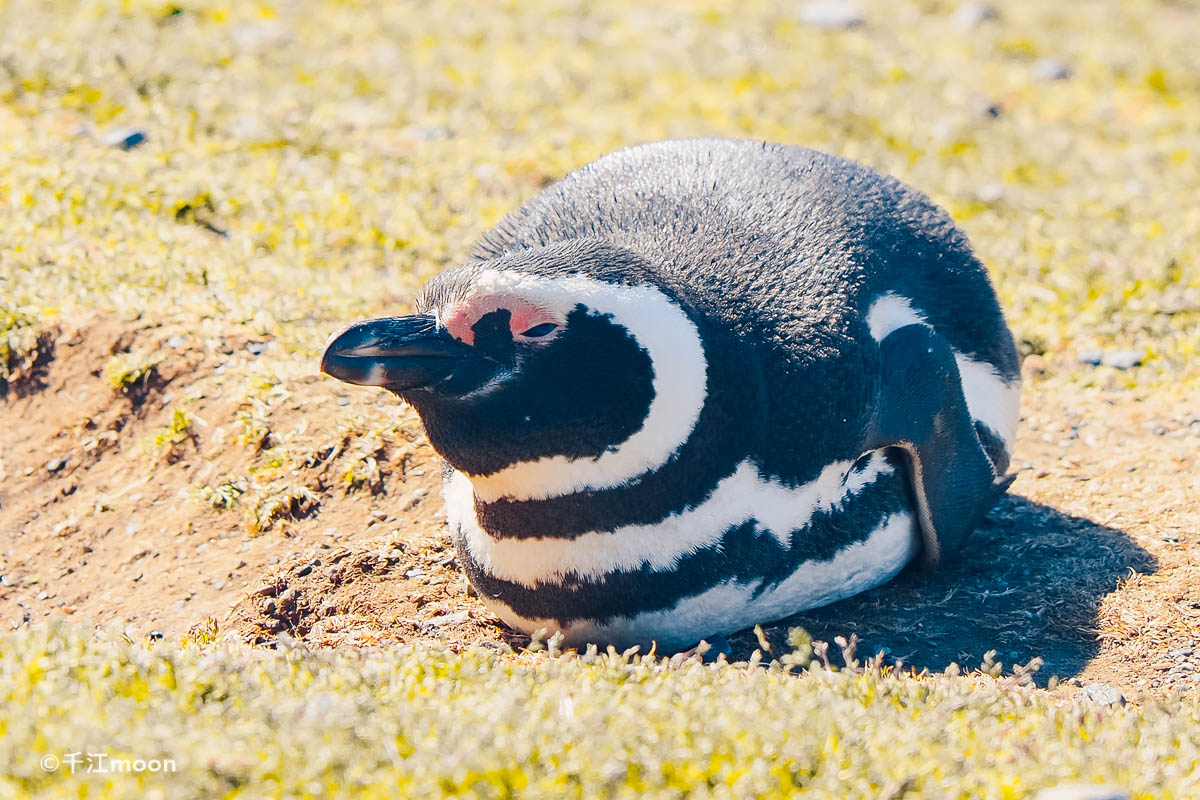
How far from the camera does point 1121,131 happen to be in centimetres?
695

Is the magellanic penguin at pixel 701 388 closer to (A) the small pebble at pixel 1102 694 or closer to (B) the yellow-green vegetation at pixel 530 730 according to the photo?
(B) the yellow-green vegetation at pixel 530 730

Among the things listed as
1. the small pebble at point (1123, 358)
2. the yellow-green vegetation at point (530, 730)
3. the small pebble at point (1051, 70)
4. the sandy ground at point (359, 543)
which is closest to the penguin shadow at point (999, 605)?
the sandy ground at point (359, 543)

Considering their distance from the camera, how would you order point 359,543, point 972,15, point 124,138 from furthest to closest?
point 972,15 → point 124,138 → point 359,543

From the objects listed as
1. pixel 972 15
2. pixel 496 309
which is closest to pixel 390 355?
pixel 496 309

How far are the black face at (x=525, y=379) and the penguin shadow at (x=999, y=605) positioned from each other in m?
0.67

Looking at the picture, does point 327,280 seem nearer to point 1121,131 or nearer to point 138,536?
point 138,536

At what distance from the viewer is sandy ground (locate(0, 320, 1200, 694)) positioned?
315cm

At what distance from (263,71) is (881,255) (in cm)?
398

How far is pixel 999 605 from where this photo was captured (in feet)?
10.8

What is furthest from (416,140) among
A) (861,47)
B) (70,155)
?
(861,47)

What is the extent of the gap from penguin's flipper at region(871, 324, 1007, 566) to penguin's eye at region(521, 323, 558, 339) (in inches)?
33.4

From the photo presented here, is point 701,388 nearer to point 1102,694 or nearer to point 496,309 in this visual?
point 496,309

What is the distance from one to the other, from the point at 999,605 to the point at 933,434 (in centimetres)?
46

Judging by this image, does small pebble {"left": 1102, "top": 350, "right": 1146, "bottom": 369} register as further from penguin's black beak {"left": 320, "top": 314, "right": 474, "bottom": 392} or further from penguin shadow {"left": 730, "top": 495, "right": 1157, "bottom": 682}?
penguin's black beak {"left": 320, "top": 314, "right": 474, "bottom": 392}
